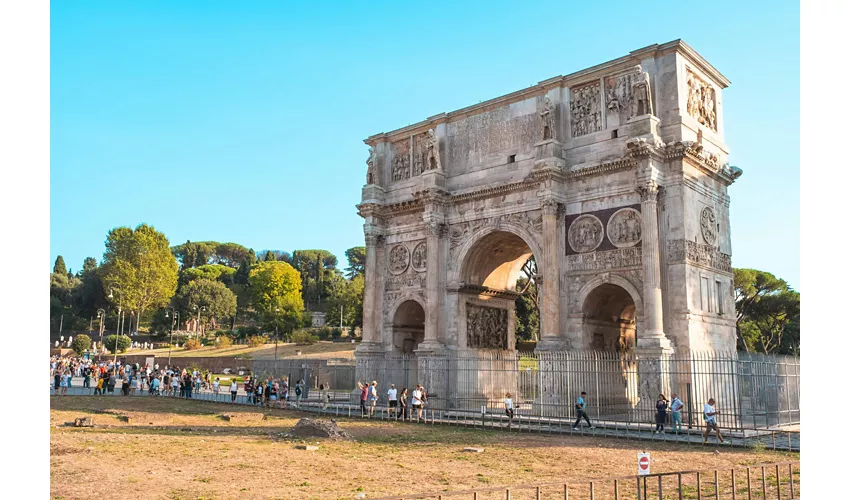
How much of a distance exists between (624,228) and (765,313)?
31.0 metres

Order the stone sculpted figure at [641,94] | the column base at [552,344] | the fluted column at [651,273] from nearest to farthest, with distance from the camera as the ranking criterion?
1. the fluted column at [651,273]
2. the stone sculpted figure at [641,94]
3. the column base at [552,344]

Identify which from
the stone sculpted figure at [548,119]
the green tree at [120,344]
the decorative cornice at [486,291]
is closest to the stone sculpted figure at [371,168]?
the decorative cornice at [486,291]

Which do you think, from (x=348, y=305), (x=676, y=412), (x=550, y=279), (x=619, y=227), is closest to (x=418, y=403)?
(x=550, y=279)

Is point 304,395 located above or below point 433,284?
below

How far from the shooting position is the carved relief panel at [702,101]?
23312 mm

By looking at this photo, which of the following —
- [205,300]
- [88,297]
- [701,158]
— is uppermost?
[701,158]

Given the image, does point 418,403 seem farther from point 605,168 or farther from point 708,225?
point 708,225

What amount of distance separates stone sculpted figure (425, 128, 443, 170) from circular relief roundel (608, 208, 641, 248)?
25.8 ft

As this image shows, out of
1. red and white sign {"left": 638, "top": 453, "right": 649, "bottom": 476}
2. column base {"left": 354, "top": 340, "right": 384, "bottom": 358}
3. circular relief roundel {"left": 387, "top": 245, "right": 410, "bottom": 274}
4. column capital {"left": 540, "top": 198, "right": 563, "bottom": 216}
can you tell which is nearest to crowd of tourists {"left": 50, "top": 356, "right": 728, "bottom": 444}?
column base {"left": 354, "top": 340, "right": 384, "bottom": 358}

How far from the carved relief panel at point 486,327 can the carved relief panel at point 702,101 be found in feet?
35.3

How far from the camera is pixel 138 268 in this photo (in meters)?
70.9

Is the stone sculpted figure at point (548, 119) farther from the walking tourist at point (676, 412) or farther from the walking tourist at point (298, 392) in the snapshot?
the walking tourist at point (298, 392)

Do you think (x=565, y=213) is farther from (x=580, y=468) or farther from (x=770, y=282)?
(x=770, y=282)
